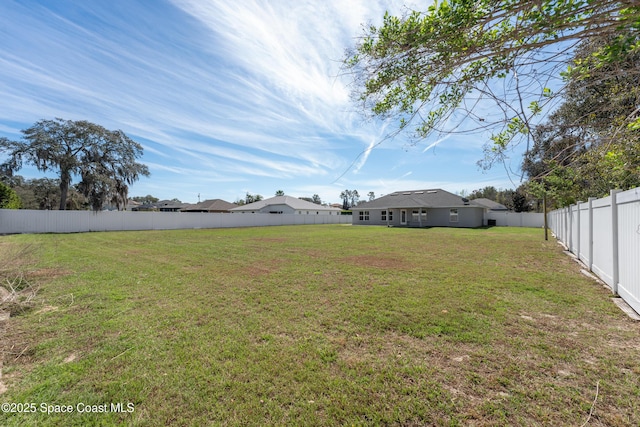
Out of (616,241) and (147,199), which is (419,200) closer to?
(616,241)

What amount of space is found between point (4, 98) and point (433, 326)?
18.1 meters

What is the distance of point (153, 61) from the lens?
28.3ft

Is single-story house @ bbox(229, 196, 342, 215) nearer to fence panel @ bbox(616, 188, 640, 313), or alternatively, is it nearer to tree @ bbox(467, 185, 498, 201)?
tree @ bbox(467, 185, 498, 201)

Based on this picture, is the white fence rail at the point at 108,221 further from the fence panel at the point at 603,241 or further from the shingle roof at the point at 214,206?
the fence panel at the point at 603,241

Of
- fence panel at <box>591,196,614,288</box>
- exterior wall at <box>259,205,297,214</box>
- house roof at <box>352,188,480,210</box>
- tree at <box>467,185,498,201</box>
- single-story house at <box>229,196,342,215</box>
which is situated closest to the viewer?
fence panel at <box>591,196,614,288</box>

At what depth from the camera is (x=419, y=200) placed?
30.3 m

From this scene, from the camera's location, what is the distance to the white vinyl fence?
376 cm

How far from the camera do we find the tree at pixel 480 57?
2240 mm

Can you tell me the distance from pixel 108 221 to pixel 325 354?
25.9 metres

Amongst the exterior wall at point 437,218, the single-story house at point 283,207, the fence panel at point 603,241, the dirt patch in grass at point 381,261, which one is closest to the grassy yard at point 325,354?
the fence panel at point 603,241

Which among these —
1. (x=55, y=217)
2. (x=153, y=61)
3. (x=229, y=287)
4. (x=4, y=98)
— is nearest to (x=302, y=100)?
(x=153, y=61)

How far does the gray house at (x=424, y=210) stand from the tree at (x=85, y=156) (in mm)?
25925

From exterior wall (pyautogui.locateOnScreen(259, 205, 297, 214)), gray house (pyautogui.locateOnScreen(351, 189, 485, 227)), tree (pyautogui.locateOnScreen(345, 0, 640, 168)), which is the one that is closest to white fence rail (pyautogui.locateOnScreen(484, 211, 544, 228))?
gray house (pyautogui.locateOnScreen(351, 189, 485, 227))

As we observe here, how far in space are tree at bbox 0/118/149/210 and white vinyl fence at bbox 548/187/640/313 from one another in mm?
31082
